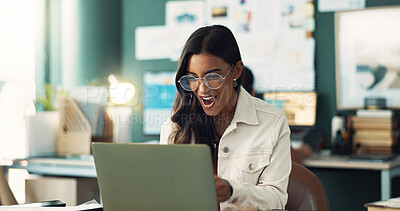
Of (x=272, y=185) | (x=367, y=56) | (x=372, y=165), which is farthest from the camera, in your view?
(x=367, y=56)

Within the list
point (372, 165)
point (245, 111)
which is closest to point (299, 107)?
point (372, 165)

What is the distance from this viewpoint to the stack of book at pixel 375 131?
3.48 metres

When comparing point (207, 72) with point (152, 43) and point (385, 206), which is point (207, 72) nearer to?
point (385, 206)

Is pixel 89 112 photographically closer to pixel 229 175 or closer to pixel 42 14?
pixel 42 14

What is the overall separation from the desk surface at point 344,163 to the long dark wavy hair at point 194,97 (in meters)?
1.63

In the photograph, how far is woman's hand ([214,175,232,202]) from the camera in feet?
3.98

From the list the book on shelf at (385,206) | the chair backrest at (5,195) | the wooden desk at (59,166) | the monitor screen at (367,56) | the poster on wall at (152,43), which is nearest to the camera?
the book on shelf at (385,206)

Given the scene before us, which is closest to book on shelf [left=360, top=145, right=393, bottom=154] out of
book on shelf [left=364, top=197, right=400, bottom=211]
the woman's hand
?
book on shelf [left=364, top=197, right=400, bottom=211]

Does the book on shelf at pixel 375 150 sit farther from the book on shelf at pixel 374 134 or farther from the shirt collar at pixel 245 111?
the shirt collar at pixel 245 111

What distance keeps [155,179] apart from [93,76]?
3334 mm

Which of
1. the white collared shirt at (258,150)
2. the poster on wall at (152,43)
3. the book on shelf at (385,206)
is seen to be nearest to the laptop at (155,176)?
the white collared shirt at (258,150)

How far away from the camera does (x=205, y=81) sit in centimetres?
160

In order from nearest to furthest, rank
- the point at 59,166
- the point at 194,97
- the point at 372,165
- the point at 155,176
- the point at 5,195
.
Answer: the point at 155,176 < the point at 194,97 < the point at 5,195 < the point at 372,165 < the point at 59,166

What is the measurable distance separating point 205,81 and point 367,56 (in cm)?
244
